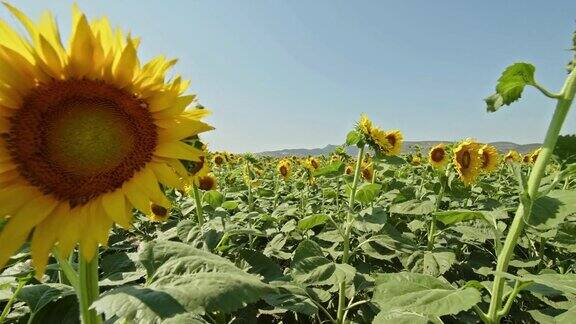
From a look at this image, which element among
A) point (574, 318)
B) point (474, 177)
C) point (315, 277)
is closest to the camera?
point (574, 318)

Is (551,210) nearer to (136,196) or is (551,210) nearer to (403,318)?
(403,318)

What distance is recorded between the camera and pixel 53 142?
1475mm

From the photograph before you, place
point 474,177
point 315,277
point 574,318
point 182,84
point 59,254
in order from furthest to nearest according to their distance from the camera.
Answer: point 474,177
point 315,277
point 574,318
point 182,84
point 59,254

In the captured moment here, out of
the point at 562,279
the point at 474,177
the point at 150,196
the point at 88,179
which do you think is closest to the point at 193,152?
the point at 150,196

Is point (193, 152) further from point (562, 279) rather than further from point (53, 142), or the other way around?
point (562, 279)

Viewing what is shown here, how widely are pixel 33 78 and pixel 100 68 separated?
0.21 meters

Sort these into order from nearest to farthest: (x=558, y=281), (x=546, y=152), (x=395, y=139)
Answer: (x=558, y=281) → (x=546, y=152) → (x=395, y=139)

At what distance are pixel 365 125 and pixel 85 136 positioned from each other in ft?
12.9

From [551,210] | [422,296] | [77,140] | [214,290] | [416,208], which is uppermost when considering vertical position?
[77,140]

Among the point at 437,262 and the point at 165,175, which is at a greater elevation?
the point at 165,175

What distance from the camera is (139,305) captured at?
1215 millimetres

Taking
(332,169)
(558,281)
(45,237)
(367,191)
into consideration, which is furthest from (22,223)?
(332,169)

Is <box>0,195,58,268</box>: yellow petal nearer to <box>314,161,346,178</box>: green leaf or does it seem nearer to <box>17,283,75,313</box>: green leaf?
<box>17,283,75,313</box>: green leaf

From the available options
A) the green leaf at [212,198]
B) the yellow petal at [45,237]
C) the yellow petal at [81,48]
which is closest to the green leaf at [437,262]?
the green leaf at [212,198]
